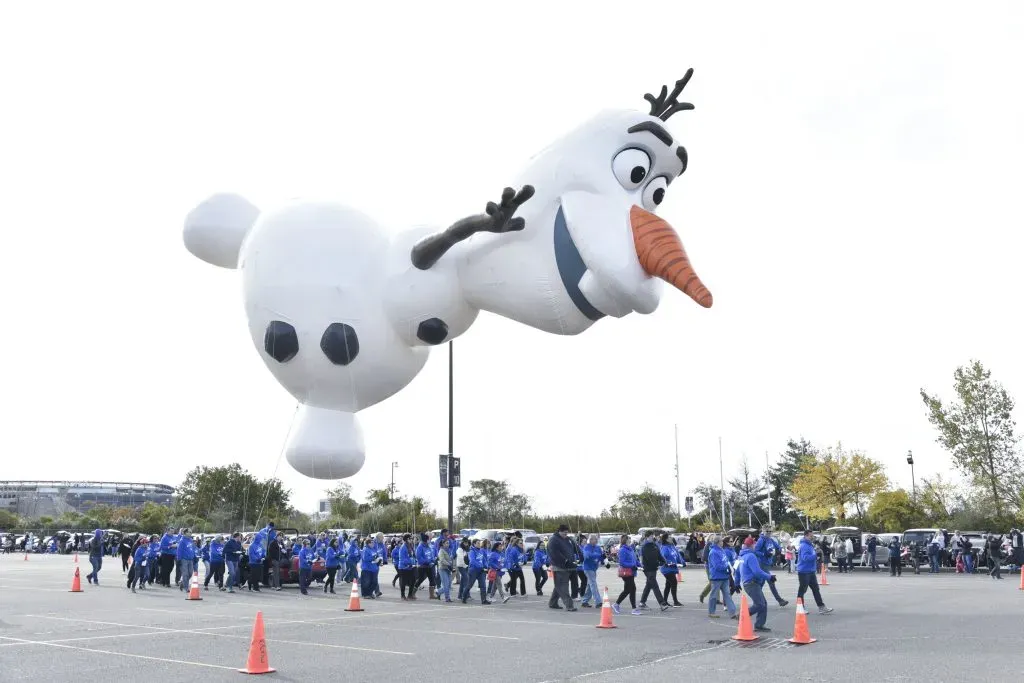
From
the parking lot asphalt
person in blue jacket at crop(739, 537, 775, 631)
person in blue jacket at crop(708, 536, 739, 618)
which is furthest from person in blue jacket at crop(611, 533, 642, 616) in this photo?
person in blue jacket at crop(739, 537, 775, 631)

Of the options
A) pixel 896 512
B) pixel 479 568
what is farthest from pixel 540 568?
pixel 896 512

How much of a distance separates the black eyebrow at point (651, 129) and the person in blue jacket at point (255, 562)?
15.4 meters

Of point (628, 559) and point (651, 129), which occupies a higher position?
point (651, 129)

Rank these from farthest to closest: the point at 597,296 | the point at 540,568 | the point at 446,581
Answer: the point at 540,568
the point at 446,581
the point at 597,296

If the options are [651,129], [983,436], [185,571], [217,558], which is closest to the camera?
[651,129]

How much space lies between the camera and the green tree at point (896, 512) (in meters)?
43.9

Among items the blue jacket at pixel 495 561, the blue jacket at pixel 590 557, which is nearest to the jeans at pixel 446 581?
the blue jacket at pixel 495 561

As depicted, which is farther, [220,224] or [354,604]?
[354,604]

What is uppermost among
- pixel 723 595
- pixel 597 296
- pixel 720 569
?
pixel 597 296

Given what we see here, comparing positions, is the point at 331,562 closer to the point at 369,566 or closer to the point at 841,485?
the point at 369,566

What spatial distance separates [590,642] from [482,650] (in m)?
1.53

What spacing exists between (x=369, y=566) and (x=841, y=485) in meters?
35.9

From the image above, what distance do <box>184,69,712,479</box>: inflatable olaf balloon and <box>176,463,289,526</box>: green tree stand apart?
1699cm

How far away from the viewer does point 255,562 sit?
66.5 feet
